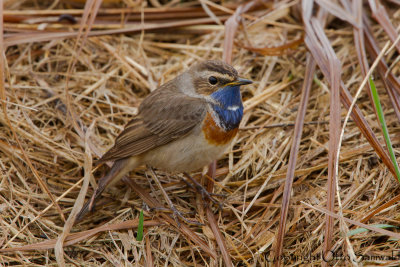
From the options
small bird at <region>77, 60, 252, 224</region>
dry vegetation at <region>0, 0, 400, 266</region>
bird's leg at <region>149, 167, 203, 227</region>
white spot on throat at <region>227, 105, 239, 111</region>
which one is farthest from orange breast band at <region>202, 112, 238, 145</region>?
bird's leg at <region>149, 167, 203, 227</region>

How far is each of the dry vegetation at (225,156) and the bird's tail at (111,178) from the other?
0.42 ft

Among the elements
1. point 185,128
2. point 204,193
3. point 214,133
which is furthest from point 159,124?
point 204,193

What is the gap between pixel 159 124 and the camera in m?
4.87

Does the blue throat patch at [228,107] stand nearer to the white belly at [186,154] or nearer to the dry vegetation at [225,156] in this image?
the white belly at [186,154]

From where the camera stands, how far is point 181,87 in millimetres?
5156

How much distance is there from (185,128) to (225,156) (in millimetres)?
770

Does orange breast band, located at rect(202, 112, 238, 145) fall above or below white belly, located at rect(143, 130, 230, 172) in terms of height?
above

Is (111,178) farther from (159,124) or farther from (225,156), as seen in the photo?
(225,156)

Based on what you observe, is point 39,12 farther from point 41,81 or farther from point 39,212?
point 39,212

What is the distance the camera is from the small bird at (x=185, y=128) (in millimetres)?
4688

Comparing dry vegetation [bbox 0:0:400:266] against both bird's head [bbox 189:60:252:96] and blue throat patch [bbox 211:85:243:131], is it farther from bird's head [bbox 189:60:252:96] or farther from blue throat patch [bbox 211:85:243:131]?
bird's head [bbox 189:60:252:96]

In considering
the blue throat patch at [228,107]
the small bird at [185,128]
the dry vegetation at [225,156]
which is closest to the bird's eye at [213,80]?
the small bird at [185,128]

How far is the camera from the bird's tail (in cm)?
461

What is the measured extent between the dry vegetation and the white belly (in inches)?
15.8
